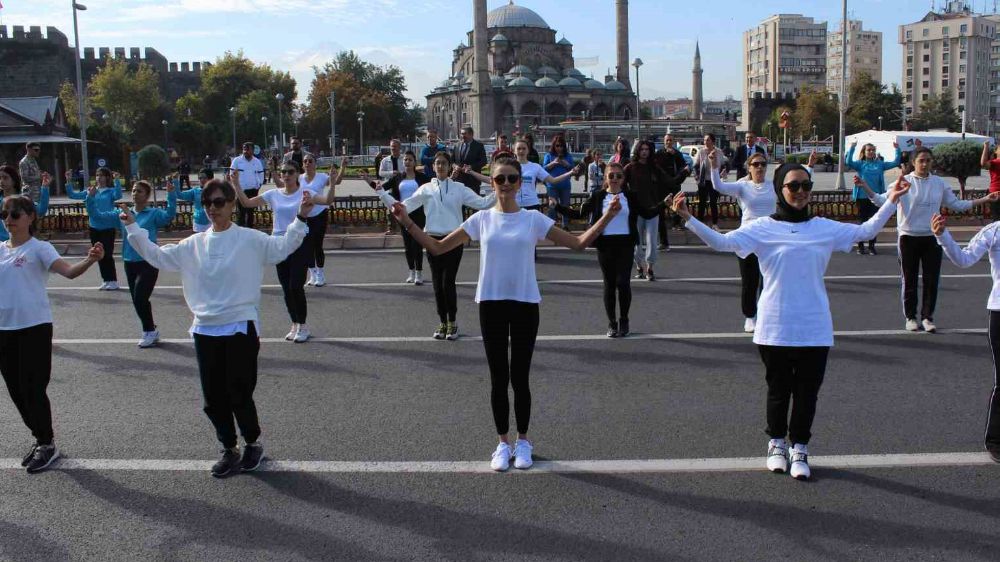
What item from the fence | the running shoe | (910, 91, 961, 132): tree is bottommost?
the running shoe

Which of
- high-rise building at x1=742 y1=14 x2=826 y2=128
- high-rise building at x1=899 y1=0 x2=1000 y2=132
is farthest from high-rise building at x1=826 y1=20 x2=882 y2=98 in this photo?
high-rise building at x1=899 y1=0 x2=1000 y2=132

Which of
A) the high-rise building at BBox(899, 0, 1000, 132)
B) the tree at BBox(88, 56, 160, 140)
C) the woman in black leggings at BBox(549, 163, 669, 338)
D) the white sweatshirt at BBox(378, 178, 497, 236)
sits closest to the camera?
the woman in black leggings at BBox(549, 163, 669, 338)

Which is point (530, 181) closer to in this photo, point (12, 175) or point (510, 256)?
point (12, 175)

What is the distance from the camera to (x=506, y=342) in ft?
17.3

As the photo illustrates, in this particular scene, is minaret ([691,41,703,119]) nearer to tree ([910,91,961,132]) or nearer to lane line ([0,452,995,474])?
tree ([910,91,961,132])

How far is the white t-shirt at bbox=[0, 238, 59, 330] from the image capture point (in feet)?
17.5

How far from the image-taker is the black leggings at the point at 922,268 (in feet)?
28.8

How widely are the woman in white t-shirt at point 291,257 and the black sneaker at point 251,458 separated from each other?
12.0 feet

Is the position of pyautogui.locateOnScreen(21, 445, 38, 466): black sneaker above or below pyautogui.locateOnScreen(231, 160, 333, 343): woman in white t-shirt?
below

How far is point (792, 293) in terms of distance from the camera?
4.91 meters

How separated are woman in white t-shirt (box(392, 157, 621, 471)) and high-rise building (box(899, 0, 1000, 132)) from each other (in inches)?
Answer: 6247

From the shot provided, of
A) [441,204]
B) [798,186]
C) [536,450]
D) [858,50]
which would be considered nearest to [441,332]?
[441,204]

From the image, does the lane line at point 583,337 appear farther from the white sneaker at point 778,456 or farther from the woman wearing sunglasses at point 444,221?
the white sneaker at point 778,456

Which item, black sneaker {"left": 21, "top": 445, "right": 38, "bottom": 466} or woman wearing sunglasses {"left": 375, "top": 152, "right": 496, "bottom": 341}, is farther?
woman wearing sunglasses {"left": 375, "top": 152, "right": 496, "bottom": 341}
